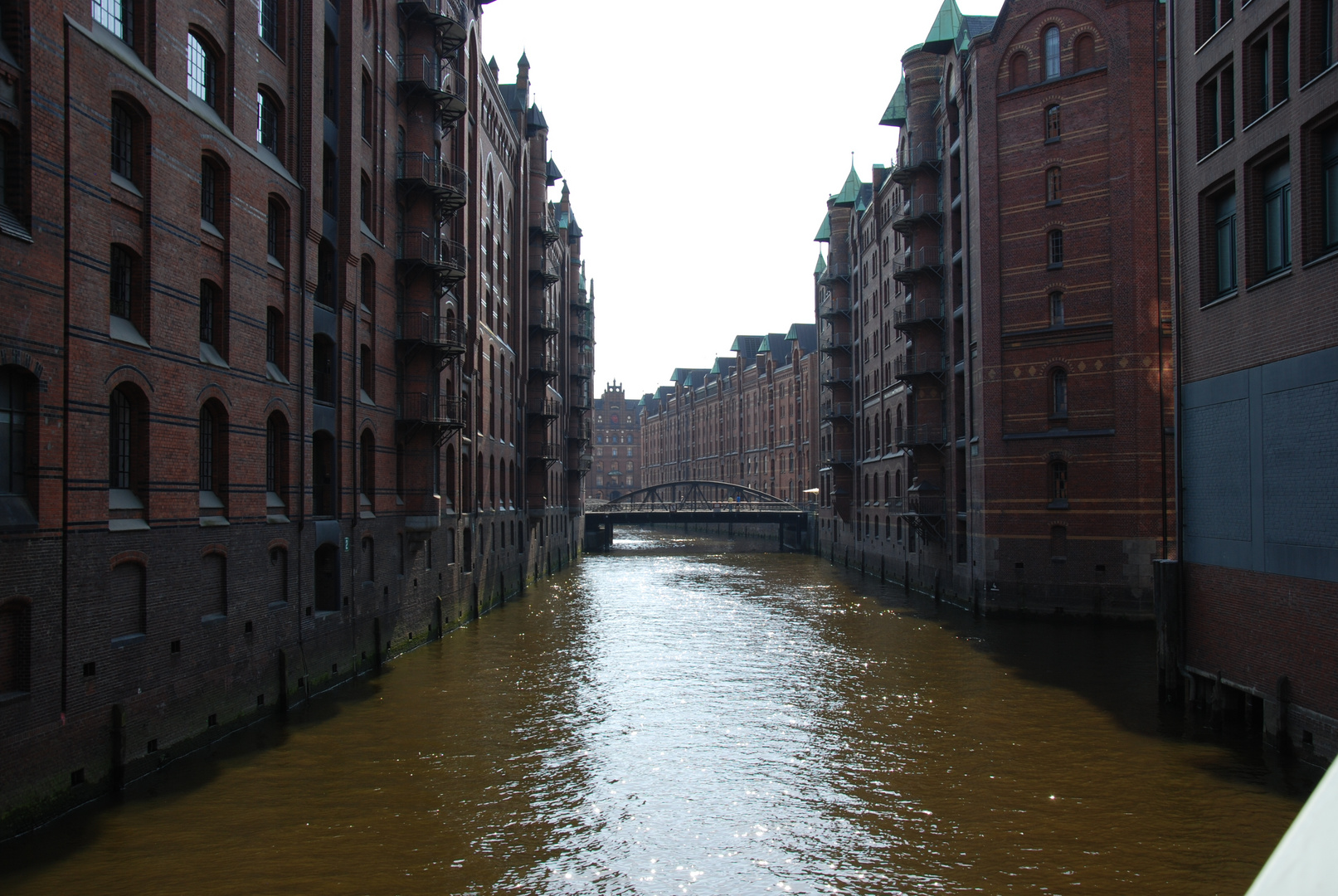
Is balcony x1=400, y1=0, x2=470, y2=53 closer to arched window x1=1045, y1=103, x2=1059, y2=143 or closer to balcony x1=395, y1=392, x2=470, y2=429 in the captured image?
balcony x1=395, y1=392, x2=470, y2=429

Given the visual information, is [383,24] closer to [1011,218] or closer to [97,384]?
[97,384]

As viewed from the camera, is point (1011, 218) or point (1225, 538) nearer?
point (1225, 538)

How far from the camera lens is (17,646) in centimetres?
1266

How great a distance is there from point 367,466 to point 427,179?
28.2 ft

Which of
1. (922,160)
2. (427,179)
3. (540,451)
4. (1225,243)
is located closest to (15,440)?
(427,179)

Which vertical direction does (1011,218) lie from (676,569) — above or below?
above

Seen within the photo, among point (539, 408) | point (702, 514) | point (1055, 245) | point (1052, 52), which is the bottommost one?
point (702, 514)

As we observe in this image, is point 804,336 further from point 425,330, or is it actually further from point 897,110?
point 425,330

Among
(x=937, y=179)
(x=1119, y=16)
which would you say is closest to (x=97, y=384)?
(x=1119, y=16)

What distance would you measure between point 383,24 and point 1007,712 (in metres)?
22.9

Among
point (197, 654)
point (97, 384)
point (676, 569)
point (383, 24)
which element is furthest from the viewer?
point (676, 569)

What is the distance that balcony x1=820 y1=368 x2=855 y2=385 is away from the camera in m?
62.9

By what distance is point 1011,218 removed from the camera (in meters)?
34.2

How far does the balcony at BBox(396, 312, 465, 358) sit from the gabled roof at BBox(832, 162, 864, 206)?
4020 centimetres
